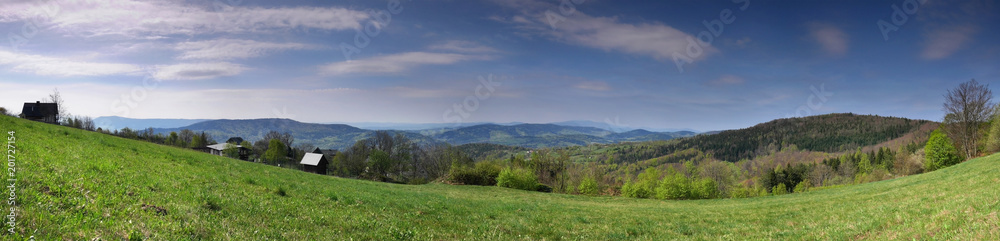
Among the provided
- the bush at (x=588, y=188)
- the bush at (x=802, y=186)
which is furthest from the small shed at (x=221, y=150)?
the bush at (x=802, y=186)

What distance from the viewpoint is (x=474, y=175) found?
65.8 m

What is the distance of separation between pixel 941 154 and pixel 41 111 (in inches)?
7342

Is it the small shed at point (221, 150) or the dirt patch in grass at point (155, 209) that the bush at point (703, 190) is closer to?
the dirt patch in grass at point (155, 209)

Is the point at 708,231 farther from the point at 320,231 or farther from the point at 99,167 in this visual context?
the point at 99,167

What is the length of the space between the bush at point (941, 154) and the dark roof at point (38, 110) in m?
184

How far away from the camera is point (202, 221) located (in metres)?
7.09

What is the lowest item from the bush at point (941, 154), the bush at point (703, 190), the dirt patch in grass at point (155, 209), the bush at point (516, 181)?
the bush at point (703, 190)

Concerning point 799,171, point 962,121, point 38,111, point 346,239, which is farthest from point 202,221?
point 799,171

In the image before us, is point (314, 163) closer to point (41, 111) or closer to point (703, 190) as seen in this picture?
point (41, 111)

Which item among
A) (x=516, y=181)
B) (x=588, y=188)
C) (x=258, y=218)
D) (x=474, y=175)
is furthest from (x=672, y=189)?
(x=258, y=218)

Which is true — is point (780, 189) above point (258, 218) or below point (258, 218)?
below

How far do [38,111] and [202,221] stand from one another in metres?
127

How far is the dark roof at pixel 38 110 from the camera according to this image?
3265 inches

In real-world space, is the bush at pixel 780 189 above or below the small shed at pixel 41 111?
below
